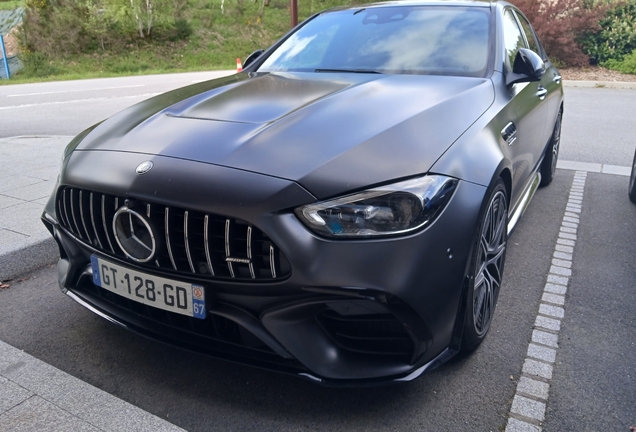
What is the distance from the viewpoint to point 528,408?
7.02ft

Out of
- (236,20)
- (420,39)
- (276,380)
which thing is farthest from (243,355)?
(236,20)

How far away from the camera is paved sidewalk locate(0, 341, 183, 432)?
2029 mm

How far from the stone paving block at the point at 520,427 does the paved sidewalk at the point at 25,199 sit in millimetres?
2849

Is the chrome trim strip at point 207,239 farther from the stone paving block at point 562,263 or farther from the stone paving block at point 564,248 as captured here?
the stone paving block at point 564,248

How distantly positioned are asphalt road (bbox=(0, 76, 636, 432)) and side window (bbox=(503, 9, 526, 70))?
4.11ft

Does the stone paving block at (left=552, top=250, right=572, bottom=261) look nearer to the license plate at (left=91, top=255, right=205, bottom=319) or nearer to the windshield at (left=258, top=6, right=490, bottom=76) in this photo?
the windshield at (left=258, top=6, right=490, bottom=76)

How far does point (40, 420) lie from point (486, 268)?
1.88 metres

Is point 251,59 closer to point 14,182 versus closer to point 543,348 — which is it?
point 14,182

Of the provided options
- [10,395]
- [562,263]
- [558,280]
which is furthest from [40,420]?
[562,263]

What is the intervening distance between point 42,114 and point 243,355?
9.07 metres

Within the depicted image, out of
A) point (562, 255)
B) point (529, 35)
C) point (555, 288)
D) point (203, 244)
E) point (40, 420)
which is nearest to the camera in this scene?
point (203, 244)

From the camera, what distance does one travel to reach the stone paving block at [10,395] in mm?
2148

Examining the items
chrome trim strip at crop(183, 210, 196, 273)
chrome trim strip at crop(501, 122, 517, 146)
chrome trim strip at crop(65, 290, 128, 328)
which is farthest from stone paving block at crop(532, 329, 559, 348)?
chrome trim strip at crop(65, 290, 128, 328)

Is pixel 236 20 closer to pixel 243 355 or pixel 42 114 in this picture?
pixel 42 114
